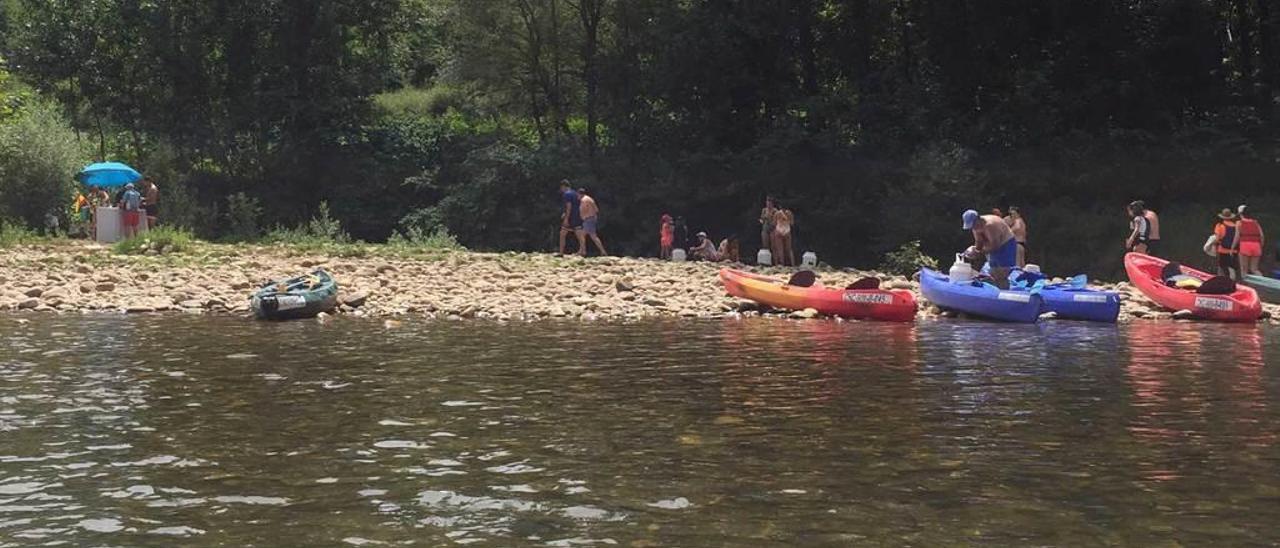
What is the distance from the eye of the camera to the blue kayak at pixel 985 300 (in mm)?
17703

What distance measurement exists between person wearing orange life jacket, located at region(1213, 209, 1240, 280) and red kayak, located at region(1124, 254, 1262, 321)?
2.06 meters

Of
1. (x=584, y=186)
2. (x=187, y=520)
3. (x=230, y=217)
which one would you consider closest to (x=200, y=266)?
(x=230, y=217)

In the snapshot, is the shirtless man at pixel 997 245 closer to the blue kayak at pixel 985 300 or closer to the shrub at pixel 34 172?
the blue kayak at pixel 985 300

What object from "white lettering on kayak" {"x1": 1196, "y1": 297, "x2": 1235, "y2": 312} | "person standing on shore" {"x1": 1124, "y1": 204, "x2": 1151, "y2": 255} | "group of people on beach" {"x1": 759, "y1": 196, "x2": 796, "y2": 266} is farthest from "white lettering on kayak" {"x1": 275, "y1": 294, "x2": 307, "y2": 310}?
"person standing on shore" {"x1": 1124, "y1": 204, "x2": 1151, "y2": 255}

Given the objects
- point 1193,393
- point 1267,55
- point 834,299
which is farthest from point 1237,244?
point 1267,55

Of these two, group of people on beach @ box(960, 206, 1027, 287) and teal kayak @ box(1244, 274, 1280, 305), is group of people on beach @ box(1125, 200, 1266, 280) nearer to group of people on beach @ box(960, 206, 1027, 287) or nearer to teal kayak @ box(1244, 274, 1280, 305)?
teal kayak @ box(1244, 274, 1280, 305)

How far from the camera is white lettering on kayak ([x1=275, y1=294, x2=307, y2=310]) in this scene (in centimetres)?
1756

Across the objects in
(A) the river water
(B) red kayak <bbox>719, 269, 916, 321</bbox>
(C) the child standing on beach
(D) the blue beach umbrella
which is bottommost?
(A) the river water

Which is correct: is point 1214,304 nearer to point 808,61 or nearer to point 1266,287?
point 1266,287

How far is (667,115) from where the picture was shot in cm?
3356

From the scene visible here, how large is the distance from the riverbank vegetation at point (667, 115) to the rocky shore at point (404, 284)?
5.71 meters

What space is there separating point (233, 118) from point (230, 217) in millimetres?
5177

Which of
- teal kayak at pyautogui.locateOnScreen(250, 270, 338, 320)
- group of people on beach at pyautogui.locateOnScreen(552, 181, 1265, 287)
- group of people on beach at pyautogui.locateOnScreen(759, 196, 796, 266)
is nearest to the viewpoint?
teal kayak at pyautogui.locateOnScreen(250, 270, 338, 320)

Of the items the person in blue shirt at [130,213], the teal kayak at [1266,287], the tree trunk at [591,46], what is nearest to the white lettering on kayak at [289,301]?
the person in blue shirt at [130,213]
